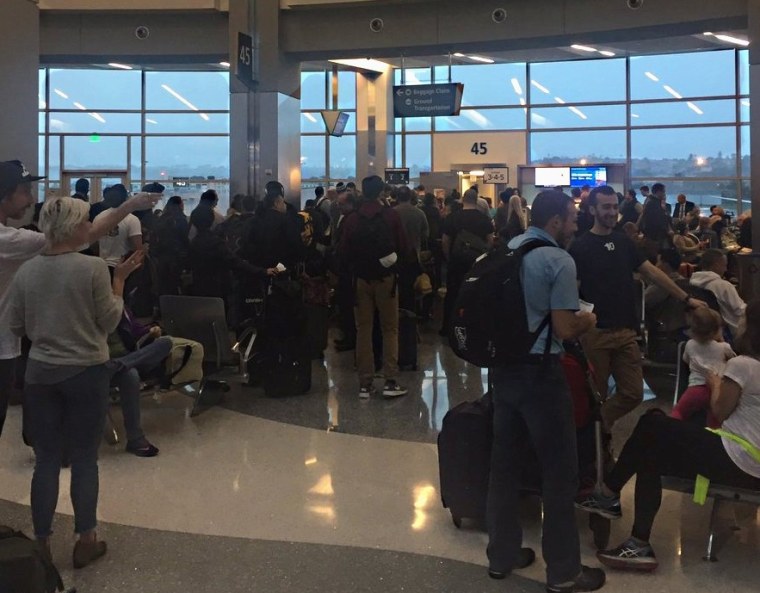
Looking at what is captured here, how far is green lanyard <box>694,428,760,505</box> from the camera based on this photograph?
3035mm

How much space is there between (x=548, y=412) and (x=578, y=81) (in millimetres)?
19900

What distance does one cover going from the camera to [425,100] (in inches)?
569

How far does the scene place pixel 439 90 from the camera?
14.3 meters

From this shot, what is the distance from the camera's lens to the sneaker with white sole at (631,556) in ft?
10.3

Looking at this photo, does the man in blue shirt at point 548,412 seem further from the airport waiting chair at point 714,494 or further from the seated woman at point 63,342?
the seated woman at point 63,342

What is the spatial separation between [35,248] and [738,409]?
3.02m

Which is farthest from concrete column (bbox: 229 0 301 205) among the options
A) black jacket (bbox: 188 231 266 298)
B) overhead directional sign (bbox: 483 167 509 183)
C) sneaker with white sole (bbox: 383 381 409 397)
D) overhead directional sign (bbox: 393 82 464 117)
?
sneaker with white sole (bbox: 383 381 409 397)

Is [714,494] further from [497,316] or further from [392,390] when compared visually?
[392,390]

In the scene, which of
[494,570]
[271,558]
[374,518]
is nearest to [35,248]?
[271,558]

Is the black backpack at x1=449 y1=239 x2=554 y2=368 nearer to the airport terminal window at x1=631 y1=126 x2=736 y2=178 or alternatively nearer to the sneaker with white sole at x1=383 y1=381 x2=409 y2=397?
the sneaker with white sole at x1=383 y1=381 x2=409 y2=397

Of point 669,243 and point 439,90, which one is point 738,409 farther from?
point 439,90

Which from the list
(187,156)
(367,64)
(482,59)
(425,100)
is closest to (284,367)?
(425,100)

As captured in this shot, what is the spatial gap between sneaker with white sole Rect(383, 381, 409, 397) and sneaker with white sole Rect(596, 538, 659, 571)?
3.09 m

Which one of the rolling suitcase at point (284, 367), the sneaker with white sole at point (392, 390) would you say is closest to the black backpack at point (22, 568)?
the rolling suitcase at point (284, 367)
